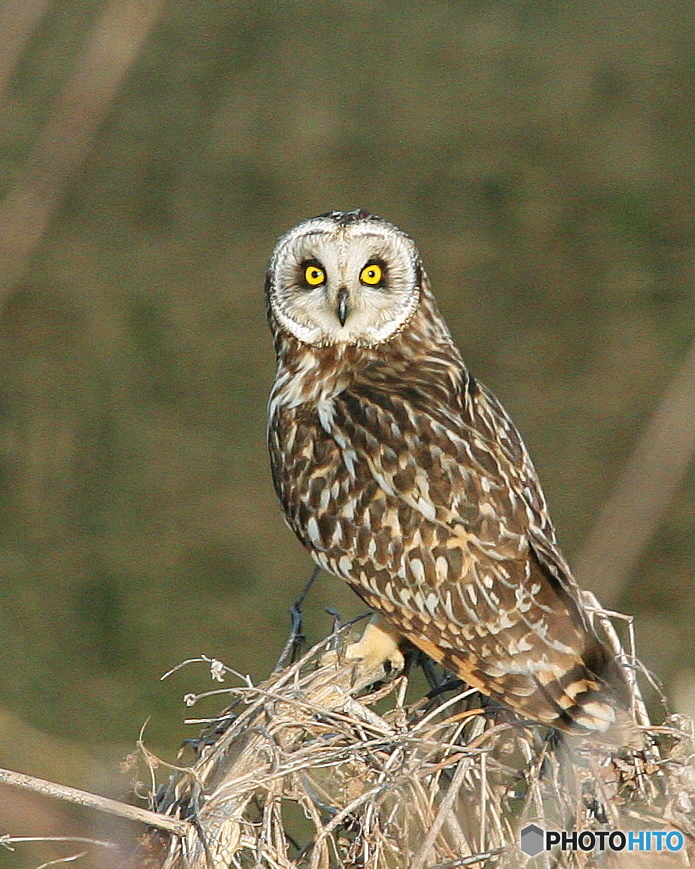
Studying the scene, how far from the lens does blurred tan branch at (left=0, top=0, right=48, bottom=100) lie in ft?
3.50

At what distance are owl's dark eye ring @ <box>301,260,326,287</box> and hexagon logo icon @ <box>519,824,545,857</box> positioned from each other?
1.51 meters

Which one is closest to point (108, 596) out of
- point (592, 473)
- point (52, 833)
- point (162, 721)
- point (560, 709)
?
point (162, 721)

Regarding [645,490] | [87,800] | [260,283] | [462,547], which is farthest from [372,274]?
[260,283]

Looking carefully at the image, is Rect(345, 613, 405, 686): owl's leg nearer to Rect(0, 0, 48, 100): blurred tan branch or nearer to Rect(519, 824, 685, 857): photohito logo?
Rect(519, 824, 685, 857): photohito logo

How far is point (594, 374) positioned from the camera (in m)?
8.15

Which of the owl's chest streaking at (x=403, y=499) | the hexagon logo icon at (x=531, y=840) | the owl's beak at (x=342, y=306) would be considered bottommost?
the hexagon logo icon at (x=531, y=840)

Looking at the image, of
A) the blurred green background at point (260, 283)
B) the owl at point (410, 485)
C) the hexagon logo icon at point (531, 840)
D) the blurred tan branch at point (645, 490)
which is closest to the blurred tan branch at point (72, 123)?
the blurred tan branch at point (645, 490)

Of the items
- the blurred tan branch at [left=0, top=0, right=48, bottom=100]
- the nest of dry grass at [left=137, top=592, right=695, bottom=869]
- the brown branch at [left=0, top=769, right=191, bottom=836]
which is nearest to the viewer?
the blurred tan branch at [left=0, top=0, right=48, bottom=100]

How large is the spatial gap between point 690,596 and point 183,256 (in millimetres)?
3767

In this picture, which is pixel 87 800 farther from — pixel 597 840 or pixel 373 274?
pixel 373 274

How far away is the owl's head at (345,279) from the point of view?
321cm

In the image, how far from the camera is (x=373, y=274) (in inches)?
129

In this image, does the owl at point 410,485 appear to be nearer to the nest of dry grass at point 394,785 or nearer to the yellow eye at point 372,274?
the yellow eye at point 372,274

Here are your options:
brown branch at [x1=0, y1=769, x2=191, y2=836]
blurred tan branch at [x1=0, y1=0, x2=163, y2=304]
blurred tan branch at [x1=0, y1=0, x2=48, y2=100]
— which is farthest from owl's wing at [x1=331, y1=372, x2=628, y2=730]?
blurred tan branch at [x1=0, y1=0, x2=48, y2=100]
